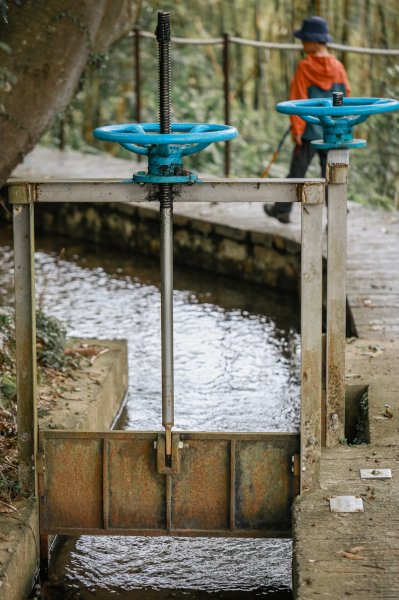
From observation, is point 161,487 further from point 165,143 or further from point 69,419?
point 165,143

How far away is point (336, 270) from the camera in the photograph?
4883 millimetres

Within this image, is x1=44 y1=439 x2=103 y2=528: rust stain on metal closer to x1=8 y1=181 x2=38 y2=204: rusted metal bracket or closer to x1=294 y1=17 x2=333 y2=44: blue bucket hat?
x1=8 y1=181 x2=38 y2=204: rusted metal bracket

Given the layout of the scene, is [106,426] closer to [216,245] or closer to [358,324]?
[358,324]

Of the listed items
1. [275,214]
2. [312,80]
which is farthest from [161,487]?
[275,214]

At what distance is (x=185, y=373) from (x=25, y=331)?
267cm

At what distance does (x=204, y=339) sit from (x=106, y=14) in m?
2.26

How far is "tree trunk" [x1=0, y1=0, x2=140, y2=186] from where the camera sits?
6.30 m

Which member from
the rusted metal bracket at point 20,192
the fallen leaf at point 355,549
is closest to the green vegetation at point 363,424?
the fallen leaf at point 355,549

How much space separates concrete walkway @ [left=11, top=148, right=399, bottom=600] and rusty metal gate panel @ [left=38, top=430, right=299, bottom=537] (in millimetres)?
277

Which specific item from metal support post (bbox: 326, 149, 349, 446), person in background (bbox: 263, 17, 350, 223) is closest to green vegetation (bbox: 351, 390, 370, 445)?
metal support post (bbox: 326, 149, 349, 446)

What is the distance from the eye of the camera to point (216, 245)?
9398 mm

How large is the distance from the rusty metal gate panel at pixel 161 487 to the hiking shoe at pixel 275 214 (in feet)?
14.7

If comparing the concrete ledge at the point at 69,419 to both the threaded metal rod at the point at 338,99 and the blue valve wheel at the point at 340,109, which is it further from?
the threaded metal rod at the point at 338,99

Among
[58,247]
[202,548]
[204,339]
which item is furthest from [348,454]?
[58,247]
